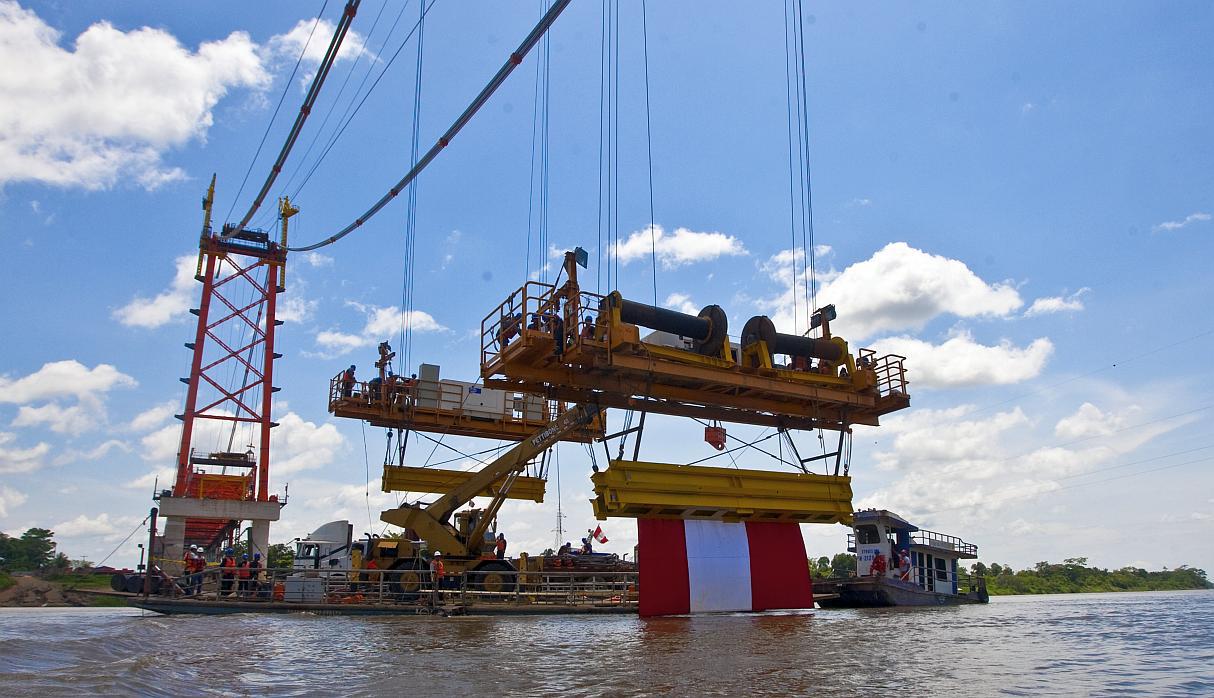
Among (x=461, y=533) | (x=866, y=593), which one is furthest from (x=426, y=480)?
(x=866, y=593)

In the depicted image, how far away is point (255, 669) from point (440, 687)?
3235mm

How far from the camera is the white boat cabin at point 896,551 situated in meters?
32.7

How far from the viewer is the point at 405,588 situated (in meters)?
24.7

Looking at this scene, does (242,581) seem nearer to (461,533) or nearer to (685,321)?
(461,533)

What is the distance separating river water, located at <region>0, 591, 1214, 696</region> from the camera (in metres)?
8.82

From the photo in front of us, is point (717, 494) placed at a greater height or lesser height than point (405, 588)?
greater

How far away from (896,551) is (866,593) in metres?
3.29

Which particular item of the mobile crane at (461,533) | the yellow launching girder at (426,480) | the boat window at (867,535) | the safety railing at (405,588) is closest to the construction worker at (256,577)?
the safety railing at (405,588)

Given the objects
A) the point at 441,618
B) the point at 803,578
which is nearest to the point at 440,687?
the point at 441,618

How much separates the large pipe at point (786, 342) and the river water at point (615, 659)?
6.51m

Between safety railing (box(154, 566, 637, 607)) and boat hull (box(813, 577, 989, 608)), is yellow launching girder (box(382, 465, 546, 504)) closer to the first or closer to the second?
safety railing (box(154, 566, 637, 607))

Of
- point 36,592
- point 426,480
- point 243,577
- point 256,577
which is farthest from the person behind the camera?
point 36,592

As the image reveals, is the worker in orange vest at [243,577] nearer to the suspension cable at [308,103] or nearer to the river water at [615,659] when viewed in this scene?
the river water at [615,659]

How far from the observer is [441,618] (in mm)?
21203
